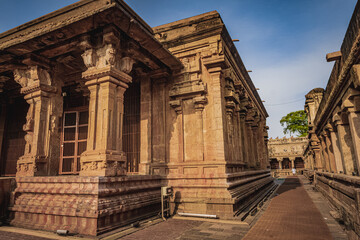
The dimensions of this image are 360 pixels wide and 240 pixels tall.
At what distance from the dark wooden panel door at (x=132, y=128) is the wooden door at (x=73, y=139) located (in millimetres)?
2609

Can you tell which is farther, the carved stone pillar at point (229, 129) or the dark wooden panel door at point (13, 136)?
the dark wooden panel door at point (13, 136)

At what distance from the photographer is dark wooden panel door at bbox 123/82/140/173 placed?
27.1 feet

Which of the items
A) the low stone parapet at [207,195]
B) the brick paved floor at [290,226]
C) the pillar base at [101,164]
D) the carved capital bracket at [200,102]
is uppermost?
the carved capital bracket at [200,102]

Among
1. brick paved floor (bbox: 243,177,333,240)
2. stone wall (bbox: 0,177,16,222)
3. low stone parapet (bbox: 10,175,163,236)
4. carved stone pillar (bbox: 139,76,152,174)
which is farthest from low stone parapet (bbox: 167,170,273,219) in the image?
stone wall (bbox: 0,177,16,222)

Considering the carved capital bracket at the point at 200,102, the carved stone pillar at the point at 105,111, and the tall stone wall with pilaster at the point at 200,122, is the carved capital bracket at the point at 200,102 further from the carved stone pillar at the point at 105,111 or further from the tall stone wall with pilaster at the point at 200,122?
the carved stone pillar at the point at 105,111

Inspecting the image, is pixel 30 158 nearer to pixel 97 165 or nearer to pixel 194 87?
pixel 97 165

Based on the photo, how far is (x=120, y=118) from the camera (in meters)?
6.15

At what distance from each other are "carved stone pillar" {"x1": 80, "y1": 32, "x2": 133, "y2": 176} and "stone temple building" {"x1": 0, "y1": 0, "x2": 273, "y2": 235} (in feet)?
0.09

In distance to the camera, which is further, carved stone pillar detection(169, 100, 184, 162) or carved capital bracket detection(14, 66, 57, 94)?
carved stone pillar detection(169, 100, 184, 162)

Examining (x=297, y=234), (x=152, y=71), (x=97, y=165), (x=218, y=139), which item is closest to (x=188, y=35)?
(x=152, y=71)

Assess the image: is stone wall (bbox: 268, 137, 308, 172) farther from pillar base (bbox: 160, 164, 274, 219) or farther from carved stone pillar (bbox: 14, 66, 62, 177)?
carved stone pillar (bbox: 14, 66, 62, 177)

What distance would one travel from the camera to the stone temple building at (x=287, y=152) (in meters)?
51.2

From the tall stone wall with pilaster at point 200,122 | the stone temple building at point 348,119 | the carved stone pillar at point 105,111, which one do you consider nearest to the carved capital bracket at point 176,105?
the tall stone wall with pilaster at point 200,122

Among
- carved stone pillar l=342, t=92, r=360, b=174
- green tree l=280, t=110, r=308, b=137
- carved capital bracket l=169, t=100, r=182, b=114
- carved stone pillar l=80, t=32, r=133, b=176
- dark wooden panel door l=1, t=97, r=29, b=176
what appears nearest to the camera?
carved stone pillar l=80, t=32, r=133, b=176
